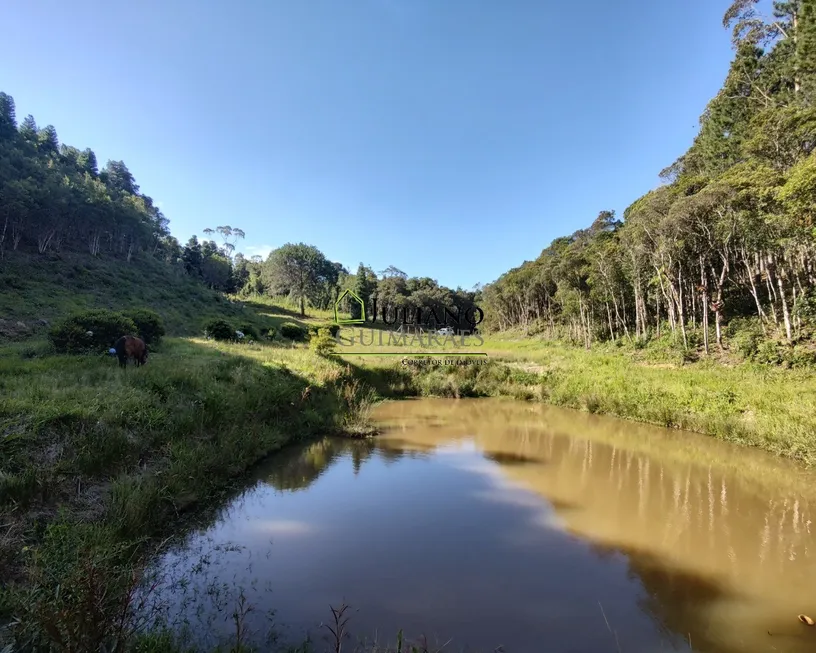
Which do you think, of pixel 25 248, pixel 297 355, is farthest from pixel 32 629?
pixel 25 248

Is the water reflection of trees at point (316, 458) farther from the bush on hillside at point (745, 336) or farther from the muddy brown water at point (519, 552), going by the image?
the bush on hillside at point (745, 336)

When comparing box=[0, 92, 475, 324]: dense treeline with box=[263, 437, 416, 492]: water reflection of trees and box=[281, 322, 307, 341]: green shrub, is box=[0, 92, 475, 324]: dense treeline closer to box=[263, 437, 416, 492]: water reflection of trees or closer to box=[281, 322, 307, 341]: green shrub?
box=[281, 322, 307, 341]: green shrub

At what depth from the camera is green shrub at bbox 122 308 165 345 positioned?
47.3 ft

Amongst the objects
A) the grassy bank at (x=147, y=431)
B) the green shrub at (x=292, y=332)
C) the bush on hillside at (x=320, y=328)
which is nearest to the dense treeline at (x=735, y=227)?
the grassy bank at (x=147, y=431)

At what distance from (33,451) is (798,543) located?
10613mm

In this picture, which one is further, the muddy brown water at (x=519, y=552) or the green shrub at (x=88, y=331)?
the green shrub at (x=88, y=331)

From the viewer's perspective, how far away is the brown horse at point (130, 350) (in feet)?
32.2

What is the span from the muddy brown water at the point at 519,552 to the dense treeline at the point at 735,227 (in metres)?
10.1

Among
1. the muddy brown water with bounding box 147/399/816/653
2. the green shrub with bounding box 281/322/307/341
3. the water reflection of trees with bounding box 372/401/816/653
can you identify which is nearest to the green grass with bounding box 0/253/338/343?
the green shrub with bounding box 281/322/307/341

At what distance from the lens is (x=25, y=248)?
104ft

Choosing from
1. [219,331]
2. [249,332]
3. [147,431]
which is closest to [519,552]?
[147,431]

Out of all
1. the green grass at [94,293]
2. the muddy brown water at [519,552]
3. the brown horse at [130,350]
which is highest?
the green grass at [94,293]

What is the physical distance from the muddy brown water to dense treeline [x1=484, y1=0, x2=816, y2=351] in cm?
1009

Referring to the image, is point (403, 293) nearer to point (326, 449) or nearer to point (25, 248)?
point (25, 248)
